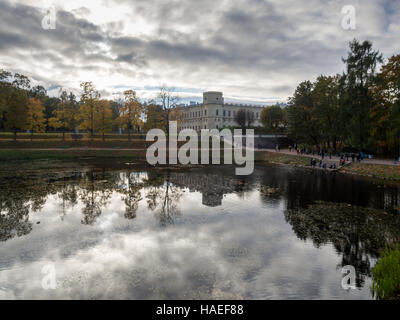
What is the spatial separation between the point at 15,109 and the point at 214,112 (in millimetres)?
79118

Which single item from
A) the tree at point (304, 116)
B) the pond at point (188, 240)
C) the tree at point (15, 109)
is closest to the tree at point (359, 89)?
the tree at point (304, 116)

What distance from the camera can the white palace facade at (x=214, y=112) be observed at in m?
117

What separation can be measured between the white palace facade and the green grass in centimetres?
10745

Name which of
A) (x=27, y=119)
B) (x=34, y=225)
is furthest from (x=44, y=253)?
(x=27, y=119)

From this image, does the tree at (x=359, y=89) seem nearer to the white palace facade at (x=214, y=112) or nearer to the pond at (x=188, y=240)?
the pond at (x=188, y=240)

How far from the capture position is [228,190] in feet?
73.4

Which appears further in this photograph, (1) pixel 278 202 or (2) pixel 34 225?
(1) pixel 278 202

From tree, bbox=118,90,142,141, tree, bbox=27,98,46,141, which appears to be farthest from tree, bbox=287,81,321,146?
tree, bbox=27,98,46,141

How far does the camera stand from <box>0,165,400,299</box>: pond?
26.1ft

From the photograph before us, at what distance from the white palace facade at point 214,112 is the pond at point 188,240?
9716 cm

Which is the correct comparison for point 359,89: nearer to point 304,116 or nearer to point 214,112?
point 304,116
